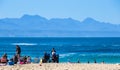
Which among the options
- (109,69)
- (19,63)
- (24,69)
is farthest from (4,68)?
(109,69)

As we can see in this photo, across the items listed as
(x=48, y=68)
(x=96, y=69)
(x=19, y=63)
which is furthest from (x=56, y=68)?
(x=19, y=63)

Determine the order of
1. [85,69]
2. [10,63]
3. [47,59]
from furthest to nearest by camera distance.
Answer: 1. [47,59]
2. [10,63]
3. [85,69]

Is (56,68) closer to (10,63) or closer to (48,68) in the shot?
(48,68)

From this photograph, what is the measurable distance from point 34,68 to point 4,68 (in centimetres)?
204

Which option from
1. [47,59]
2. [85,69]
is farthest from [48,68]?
[47,59]

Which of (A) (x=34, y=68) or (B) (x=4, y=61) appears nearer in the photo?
(A) (x=34, y=68)

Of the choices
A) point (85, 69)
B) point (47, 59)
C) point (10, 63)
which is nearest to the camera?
point (85, 69)

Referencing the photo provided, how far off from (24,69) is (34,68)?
946 millimetres

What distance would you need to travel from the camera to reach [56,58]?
127 feet

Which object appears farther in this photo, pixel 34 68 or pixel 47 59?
pixel 47 59

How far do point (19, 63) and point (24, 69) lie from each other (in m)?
5.26

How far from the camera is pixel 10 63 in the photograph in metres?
34.3

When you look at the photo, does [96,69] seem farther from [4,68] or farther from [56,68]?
[4,68]

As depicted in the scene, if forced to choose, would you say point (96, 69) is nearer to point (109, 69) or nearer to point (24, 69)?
point (109, 69)
